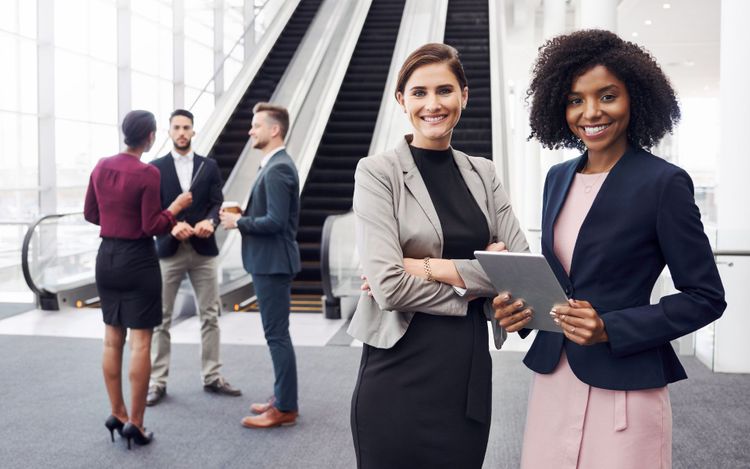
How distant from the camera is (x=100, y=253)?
179 inches

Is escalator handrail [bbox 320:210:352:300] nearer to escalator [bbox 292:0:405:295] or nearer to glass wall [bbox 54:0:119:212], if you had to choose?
escalator [bbox 292:0:405:295]

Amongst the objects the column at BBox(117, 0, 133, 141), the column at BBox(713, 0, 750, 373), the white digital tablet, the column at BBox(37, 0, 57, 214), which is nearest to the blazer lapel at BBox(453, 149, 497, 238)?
the white digital tablet

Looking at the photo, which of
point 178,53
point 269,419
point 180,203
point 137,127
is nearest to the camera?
point 137,127

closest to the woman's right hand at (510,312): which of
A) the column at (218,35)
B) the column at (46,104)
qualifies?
the column at (46,104)

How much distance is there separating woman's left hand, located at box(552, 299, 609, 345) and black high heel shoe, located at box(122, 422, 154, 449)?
324cm

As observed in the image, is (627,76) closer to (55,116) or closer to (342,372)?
(342,372)

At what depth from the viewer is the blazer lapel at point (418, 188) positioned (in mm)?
2178

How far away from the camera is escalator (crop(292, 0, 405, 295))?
35.1 feet

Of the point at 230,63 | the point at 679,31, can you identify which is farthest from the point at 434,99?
the point at 679,31

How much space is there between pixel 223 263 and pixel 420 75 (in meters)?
7.25

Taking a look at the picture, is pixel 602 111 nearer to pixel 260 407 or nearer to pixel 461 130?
pixel 260 407

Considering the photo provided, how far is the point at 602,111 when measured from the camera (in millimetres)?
2002

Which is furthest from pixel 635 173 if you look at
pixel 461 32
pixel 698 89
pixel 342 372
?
pixel 698 89

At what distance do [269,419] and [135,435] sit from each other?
0.82m
